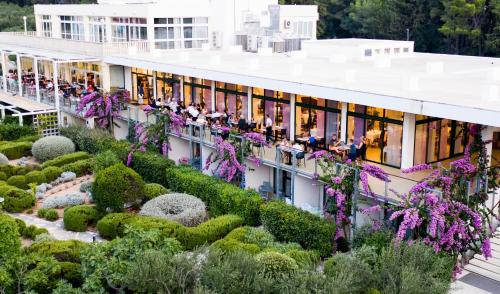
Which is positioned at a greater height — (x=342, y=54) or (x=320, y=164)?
(x=342, y=54)

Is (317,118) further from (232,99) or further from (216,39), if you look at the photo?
(216,39)

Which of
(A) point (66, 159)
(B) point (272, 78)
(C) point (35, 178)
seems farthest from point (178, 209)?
(A) point (66, 159)

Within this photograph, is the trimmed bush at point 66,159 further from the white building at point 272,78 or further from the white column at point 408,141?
the white column at point 408,141

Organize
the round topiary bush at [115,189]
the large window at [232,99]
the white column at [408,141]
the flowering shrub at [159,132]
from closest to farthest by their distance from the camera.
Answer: the white column at [408,141] < the round topiary bush at [115,189] < the flowering shrub at [159,132] < the large window at [232,99]

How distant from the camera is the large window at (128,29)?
3553cm

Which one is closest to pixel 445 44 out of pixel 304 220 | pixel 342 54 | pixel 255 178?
pixel 342 54

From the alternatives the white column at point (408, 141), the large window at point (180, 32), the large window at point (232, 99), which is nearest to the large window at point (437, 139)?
the white column at point (408, 141)

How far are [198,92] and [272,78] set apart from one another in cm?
695

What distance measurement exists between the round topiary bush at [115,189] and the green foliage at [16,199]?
307cm

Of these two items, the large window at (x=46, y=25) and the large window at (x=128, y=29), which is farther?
the large window at (x=46, y=25)

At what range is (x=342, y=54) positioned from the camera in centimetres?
3047

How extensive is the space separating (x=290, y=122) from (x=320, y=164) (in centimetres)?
537

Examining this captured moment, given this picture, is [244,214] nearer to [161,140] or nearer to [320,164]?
[320,164]

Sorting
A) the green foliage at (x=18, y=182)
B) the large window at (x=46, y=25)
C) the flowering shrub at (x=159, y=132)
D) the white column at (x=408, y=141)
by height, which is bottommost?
the green foliage at (x=18, y=182)
